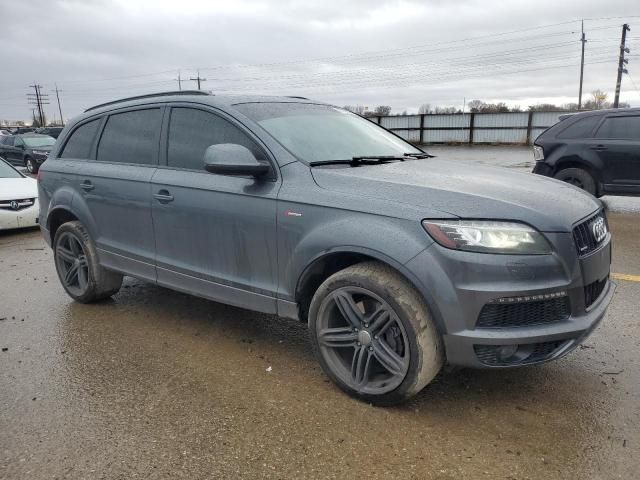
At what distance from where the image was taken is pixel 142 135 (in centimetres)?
419

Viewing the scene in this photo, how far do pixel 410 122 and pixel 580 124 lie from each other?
2370cm

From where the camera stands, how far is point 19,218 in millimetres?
8344

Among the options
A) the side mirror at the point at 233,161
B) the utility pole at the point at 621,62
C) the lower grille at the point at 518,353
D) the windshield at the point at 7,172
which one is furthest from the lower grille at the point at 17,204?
the utility pole at the point at 621,62

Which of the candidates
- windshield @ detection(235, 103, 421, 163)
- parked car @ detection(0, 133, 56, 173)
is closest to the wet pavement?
windshield @ detection(235, 103, 421, 163)

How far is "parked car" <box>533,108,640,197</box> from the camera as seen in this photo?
8469mm

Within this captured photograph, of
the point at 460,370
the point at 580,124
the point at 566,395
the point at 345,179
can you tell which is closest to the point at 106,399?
the point at 345,179

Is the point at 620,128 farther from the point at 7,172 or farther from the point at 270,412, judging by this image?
the point at 7,172

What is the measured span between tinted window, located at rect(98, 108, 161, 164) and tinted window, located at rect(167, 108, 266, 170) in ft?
0.69

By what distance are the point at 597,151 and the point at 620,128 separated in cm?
48

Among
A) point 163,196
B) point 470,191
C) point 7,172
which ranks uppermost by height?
point 470,191

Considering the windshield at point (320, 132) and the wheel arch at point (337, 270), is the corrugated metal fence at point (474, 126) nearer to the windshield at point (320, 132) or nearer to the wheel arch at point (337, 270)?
the windshield at point (320, 132)

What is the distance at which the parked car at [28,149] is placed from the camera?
2009 centimetres

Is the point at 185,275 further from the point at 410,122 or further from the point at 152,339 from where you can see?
the point at 410,122

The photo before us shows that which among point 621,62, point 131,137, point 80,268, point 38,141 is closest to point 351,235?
point 131,137
